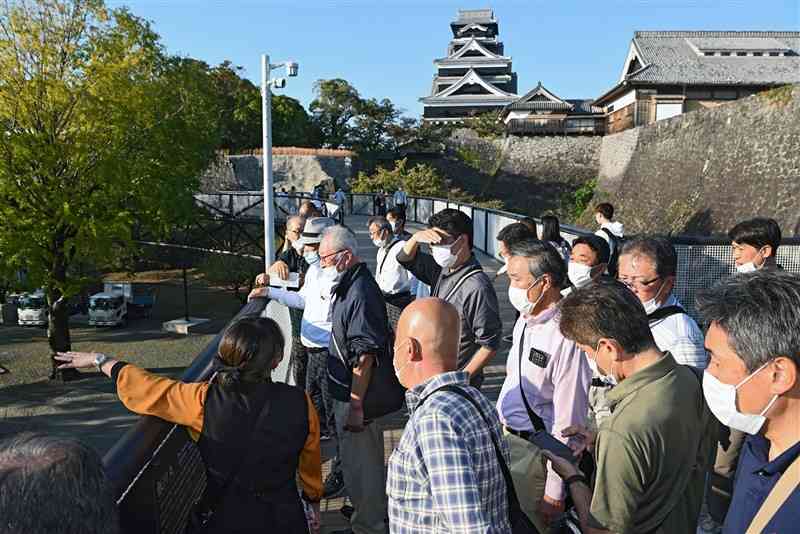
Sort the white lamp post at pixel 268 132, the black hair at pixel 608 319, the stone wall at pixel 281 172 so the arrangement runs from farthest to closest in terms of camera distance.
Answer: the stone wall at pixel 281 172, the white lamp post at pixel 268 132, the black hair at pixel 608 319

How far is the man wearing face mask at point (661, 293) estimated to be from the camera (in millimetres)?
3092

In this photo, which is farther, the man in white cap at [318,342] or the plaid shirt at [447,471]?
the man in white cap at [318,342]

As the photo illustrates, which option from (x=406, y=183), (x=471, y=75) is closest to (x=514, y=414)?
(x=406, y=183)

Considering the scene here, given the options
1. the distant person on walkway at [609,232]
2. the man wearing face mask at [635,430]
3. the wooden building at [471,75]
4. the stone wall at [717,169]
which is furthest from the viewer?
the wooden building at [471,75]

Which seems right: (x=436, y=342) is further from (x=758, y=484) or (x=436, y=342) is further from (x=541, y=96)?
(x=541, y=96)

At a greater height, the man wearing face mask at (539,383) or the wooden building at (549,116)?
the wooden building at (549,116)

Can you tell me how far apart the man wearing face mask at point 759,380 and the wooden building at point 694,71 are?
3683cm

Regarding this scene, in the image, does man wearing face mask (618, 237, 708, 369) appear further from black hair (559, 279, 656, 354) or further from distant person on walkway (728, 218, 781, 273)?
distant person on walkway (728, 218, 781, 273)

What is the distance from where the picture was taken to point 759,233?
14.6ft

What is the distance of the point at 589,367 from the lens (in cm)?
290

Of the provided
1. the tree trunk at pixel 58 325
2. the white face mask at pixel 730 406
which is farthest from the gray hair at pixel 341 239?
the tree trunk at pixel 58 325

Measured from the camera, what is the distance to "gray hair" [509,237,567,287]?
129 inches

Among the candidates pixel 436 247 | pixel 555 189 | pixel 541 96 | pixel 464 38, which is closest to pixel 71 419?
pixel 436 247

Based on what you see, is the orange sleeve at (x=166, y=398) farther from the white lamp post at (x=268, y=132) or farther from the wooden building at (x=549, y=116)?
the wooden building at (x=549, y=116)
